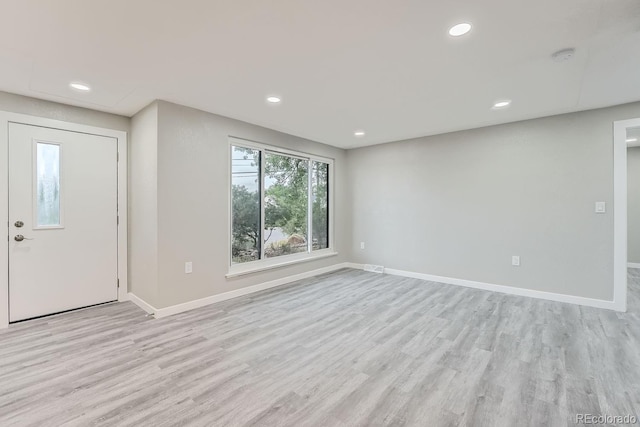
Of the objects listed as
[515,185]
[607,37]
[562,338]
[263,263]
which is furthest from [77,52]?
[515,185]

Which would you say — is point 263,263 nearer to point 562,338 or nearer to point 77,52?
point 77,52

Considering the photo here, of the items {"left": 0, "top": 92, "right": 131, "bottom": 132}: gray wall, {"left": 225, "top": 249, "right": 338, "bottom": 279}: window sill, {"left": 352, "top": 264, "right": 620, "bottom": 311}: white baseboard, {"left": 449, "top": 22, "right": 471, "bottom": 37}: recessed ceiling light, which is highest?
{"left": 449, "top": 22, "right": 471, "bottom": 37}: recessed ceiling light

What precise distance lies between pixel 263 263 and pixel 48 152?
2.86 m

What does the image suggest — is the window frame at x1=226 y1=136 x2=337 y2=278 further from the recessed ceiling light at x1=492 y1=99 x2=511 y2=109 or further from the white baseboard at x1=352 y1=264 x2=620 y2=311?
→ the recessed ceiling light at x1=492 y1=99 x2=511 y2=109

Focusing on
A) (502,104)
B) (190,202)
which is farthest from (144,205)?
(502,104)

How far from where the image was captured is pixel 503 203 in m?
4.21

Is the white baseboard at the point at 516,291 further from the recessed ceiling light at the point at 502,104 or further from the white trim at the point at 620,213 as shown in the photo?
the recessed ceiling light at the point at 502,104

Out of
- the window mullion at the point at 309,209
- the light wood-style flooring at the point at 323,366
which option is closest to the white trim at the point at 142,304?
the light wood-style flooring at the point at 323,366

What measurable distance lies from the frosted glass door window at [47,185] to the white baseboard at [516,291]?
16.2 ft

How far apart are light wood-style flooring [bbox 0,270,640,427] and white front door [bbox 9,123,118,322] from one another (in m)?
0.27

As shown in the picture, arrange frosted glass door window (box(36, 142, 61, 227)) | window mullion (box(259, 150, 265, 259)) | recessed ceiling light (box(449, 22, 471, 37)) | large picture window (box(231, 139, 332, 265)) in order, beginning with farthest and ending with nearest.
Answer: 1. window mullion (box(259, 150, 265, 259))
2. large picture window (box(231, 139, 332, 265))
3. frosted glass door window (box(36, 142, 61, 227))
4. recessed ceiling light (box(449, 22, 471, 37))

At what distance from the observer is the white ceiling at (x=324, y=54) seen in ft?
5.87

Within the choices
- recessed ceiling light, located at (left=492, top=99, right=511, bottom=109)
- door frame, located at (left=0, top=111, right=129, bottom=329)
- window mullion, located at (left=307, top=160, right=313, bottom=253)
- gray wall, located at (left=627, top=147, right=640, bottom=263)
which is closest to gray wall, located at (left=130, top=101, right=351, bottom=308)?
door frame, located at (left=0, top=111, right=129, bottom=329)

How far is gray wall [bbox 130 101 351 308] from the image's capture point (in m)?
3.28
